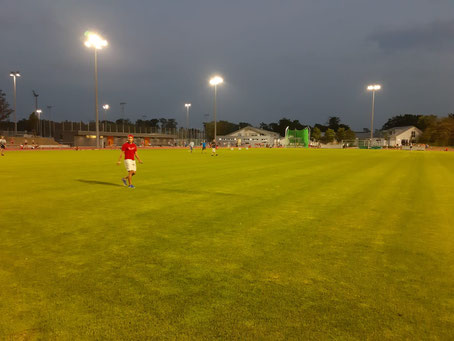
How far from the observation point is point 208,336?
107 inches

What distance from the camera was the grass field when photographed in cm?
291

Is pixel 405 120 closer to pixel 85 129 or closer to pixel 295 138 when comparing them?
pixel 295 138

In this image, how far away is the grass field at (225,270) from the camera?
A: 2906 mm

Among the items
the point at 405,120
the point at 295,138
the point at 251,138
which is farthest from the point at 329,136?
the point at 405,120

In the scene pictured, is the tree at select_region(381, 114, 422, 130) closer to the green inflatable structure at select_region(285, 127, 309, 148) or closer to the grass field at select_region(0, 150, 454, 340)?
the green inflatable structure at select_region(285, 127, 309, 148)

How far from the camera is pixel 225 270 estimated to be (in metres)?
4.12

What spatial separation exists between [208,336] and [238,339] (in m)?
0.27

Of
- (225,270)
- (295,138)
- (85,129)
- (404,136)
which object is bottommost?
(225,270)

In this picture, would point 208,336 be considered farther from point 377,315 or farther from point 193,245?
point 193,245

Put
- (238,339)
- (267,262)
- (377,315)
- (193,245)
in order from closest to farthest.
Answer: (238,339) → (377,315) → (267,262) → (193,245)

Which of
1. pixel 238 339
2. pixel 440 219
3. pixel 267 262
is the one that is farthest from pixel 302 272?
pixel 440 219

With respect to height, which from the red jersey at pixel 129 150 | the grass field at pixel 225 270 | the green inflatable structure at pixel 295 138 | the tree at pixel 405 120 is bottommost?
the grass field at pixel 225 270

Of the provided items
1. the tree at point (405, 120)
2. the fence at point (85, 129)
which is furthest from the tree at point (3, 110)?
the tree at point (405, 120)

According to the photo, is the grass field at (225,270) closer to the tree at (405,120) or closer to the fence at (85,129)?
the fence at (85,129)
